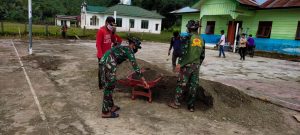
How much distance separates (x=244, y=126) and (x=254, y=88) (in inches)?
138

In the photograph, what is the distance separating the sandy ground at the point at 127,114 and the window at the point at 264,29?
57.5 feet

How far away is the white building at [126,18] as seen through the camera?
44750 millimetres

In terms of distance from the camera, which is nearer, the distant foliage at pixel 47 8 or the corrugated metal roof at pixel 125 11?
the corrugated metal roof at pixel 125 11

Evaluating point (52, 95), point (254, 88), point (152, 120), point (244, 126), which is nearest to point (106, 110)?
point (152, 120)

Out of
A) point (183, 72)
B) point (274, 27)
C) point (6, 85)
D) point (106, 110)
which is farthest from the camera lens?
point (274, 27)

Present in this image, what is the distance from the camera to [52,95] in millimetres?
6293

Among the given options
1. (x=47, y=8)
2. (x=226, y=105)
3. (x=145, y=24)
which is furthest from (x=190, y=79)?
(x=47, y=8)

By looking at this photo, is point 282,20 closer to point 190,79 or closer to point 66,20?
point 190,79

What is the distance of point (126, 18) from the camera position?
148 feet

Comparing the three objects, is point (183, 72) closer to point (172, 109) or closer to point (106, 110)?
point (172, 109)

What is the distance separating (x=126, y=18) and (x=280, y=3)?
92.2ft

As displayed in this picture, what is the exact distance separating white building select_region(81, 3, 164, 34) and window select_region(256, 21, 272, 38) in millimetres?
25604

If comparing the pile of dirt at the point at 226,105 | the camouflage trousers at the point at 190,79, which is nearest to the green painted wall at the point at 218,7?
the pile of dirt at the point at 226,105

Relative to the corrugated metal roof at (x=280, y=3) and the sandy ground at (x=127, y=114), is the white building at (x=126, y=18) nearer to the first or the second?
the corrugated metal roof at (x=280, y=3)
